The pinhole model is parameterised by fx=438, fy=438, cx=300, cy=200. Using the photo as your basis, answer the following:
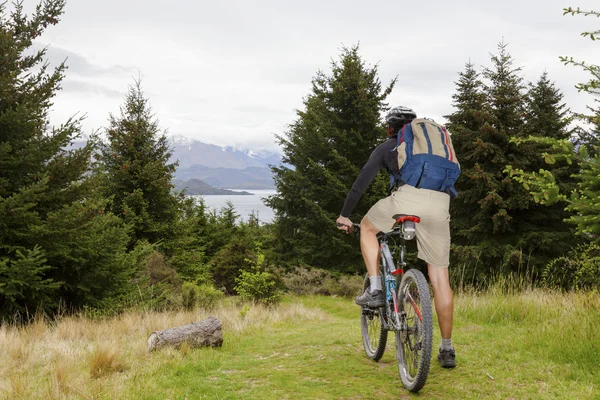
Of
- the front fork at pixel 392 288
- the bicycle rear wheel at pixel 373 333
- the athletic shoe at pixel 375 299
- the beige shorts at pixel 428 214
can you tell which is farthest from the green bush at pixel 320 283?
the beige shorts at pixel 428 214

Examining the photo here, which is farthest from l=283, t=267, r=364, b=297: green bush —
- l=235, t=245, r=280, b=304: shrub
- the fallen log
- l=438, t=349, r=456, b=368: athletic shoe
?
l=438, t=349, r=456, b=368: athletic shoe

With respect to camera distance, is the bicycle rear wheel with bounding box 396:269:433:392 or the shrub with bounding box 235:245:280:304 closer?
the bicycle rear wheel with bounding box 396:269:433:392

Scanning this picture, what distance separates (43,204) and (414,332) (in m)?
8.88

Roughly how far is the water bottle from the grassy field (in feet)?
4.24

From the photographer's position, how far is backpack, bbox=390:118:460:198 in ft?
11.9

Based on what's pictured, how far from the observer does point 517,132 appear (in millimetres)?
19406

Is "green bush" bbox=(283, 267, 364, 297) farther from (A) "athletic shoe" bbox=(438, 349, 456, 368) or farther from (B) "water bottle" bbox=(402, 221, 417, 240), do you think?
(B) "water bottle" bbox=(402, 221, 417, 240)

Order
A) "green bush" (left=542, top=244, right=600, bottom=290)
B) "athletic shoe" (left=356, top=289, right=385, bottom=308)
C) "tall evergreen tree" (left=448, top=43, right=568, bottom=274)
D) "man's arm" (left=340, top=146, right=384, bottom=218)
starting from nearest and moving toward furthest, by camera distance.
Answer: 1. "man's arm" (left=340, top=146, right=384, bottom=218)
2. "athletic shoe" (left=356, top=289, right=385, bottom=308)
3. "green bush" (left=542, top=244, right=600, bottom=290)
4. "tall evergreen tree" (left=448, top=43, right=568, bottom=274)

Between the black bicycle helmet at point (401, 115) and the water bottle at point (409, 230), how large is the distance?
0.99 m

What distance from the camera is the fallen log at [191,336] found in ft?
17.4

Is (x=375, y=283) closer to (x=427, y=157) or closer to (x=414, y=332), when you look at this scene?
(x=414, y=332)

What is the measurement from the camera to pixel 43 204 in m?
9.55

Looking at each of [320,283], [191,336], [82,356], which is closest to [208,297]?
[320,283]

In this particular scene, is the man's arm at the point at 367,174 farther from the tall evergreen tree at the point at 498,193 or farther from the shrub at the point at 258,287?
the tall evergreen tree at the point at 498,193
